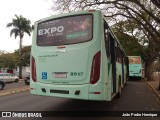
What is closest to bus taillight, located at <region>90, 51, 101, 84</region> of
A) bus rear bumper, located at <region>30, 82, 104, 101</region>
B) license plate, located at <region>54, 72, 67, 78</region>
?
bus rear bumper, located at <region>30, 82, 104, 101</region>

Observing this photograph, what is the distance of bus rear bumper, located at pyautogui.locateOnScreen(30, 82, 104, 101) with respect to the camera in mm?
8102

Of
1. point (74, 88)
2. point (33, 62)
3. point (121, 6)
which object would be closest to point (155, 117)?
point (74, 88)

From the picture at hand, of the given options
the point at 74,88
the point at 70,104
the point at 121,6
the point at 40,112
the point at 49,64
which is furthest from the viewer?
the point at 121,6

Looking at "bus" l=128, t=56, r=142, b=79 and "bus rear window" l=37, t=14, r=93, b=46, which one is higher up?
"bus rear window" l=37, t=14, r=93, b=46

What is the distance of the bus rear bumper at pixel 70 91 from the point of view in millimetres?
8102

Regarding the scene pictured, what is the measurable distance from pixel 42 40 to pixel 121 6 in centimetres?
1267

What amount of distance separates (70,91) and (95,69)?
1077mm

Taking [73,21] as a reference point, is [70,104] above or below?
below

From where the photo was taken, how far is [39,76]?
9211 mm

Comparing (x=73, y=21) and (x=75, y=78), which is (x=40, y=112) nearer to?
(x=75, y=78)

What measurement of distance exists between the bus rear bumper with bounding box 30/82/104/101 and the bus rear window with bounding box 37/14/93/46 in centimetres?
145

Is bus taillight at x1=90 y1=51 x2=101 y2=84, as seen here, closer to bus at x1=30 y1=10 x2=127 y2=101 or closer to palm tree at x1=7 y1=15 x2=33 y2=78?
bus at x1=30 y1=10 x2=127 y2=101

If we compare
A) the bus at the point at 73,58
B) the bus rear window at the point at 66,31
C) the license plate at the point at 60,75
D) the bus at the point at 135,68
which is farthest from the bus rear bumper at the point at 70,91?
the bus at the point at 135,68

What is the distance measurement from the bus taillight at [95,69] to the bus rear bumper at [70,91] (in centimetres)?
22
